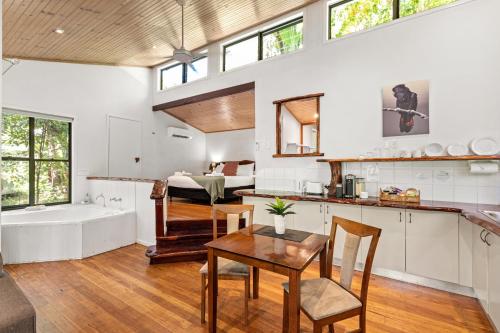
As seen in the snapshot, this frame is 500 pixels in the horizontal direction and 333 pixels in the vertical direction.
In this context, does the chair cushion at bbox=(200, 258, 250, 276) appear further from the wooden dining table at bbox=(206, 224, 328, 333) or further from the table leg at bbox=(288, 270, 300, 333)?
the table leg at bbox=(288, 270, 300, 333)

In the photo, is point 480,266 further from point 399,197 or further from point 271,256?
point 271,256

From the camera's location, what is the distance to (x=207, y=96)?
5.54 metres

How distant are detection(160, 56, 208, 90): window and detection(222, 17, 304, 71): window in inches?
24.8

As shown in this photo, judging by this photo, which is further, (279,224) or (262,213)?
(262,213)

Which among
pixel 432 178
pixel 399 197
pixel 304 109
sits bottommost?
pixel 399 197

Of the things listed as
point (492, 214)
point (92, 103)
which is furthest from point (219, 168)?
point (492, 214)

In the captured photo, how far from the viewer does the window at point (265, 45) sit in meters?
4.34

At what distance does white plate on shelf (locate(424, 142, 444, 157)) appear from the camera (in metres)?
3.05

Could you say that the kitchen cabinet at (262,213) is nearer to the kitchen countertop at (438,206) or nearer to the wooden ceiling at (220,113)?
the kitchen countertop at (438,206)

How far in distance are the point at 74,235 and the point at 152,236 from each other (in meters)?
1.03

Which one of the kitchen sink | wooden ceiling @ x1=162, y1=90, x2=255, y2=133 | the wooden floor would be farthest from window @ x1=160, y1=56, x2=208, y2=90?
the kitchen sink

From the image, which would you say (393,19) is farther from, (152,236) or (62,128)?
(62,128)

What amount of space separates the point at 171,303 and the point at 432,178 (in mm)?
3246

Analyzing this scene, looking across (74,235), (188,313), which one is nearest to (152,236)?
(74,235)
